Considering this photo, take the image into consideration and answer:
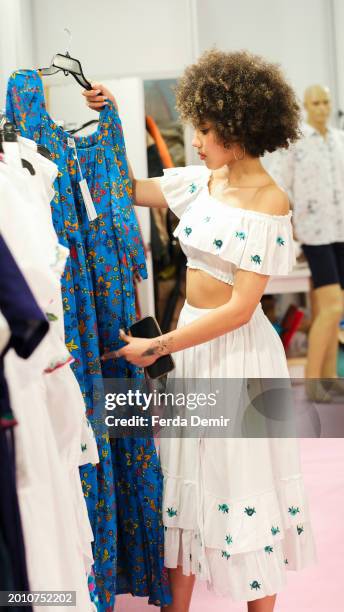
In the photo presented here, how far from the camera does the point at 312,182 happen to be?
4.88 m

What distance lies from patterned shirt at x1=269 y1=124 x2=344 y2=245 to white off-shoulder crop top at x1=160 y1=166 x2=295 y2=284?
2.89 meters

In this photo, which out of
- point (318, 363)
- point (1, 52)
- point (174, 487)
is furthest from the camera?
point (318, 363)

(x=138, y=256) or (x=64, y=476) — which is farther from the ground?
(x=138, y=256)

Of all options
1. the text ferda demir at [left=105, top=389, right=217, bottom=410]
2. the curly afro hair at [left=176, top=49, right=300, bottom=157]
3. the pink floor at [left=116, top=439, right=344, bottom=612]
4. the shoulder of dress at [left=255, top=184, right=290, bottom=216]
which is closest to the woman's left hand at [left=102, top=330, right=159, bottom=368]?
the text ferda demir at [left=105, top=389, right=217, bottom=410]

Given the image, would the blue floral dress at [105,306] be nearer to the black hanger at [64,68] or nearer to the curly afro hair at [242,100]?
the black hanger at [64,68]

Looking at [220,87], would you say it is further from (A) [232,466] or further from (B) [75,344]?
(A) [232,466]

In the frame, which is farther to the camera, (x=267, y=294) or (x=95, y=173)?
(x=267, y=294)

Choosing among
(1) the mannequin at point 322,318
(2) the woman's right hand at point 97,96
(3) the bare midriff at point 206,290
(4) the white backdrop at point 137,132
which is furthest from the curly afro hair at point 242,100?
(1) the mannequin at point 322,318

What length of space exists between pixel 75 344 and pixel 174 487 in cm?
48

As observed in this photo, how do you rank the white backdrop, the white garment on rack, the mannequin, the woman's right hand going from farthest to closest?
1. the mannequin
2. the white backdrop
3. the woman's right hand
4. the white garment on rack

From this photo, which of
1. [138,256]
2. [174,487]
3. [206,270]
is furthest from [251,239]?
[174,487]

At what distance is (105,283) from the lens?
203 centimetres

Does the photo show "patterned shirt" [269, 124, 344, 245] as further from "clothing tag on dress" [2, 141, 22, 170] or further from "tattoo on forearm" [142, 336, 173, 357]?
"clothing tag on dress" [2, 141, 22, 170]

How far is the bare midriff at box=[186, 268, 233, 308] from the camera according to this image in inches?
78.5
